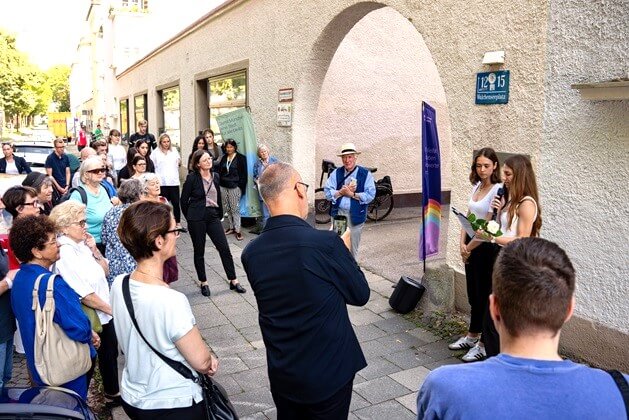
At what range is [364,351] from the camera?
4785 millimetres

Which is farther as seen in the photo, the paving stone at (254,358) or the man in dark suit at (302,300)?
the paving stone at (254,358)

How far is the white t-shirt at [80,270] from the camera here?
10.8ft

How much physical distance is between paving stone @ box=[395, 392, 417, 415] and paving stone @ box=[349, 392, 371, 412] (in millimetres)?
252

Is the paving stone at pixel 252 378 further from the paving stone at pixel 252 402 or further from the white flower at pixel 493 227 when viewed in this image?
the white flower at pixel 493 227

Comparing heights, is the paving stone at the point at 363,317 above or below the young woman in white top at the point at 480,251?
below

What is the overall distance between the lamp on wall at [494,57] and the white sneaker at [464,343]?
252 cm

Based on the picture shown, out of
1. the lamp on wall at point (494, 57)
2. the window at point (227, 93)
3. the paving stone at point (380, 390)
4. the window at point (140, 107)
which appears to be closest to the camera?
the paving stone at point (380, 390)

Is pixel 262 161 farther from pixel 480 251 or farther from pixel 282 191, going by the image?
pixel 282 191

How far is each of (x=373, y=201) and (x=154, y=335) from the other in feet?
25.6

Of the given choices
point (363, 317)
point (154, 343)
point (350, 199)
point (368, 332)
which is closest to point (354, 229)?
point (350, 199)

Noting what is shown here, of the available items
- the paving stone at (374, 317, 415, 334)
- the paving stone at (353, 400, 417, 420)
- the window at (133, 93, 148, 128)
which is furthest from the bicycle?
the window at (133, 93, 148, 128)

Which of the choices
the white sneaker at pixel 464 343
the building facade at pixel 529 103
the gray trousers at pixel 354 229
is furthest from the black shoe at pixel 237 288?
the white sneaker at pixel 464 343

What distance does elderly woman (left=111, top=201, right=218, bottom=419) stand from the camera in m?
2.32

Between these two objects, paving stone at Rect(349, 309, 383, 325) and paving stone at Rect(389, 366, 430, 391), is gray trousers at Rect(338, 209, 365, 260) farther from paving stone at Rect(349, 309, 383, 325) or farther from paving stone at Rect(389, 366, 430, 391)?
paving stone at Rect(389, 366, 430, 391)
